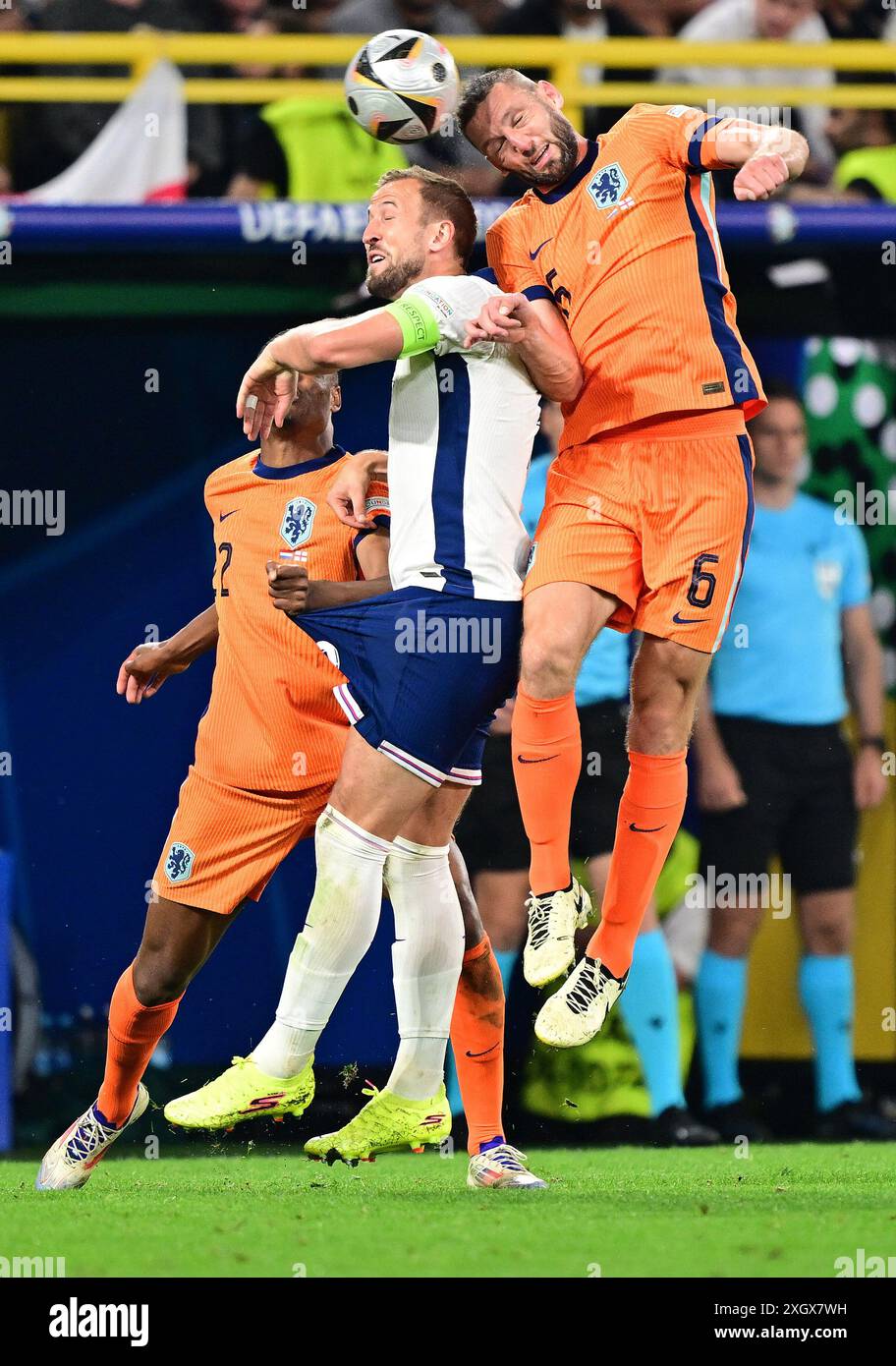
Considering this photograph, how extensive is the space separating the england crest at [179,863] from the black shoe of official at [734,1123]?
2.52 meters

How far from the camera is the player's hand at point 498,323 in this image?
4.42 meters

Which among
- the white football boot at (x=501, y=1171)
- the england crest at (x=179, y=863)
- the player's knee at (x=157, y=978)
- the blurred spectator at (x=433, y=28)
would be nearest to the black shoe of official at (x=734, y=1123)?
the white football boot at (x=501, y=1171)

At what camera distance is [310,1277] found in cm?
384

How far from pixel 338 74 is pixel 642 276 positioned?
3441 millimetres

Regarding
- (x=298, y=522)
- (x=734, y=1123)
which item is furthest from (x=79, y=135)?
(x=734, y=1123)

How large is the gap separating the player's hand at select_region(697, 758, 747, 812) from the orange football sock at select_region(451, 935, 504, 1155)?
1.68m

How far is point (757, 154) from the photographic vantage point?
4.39m

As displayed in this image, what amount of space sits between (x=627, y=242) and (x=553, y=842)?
4.58 feet

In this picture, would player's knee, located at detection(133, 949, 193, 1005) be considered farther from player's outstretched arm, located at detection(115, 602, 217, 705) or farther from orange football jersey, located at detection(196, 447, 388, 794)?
player's outstretched arm, located at detection(115, 602, 217, 705)

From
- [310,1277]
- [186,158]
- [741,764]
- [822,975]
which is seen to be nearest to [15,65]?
[186,158]

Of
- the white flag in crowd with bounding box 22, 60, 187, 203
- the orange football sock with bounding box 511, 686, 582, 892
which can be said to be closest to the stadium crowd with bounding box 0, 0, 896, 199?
the white flag in crowd with bounding box 22, 60, 187, 203

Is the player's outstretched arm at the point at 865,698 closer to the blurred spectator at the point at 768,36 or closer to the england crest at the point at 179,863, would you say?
the blurred spectator at the point at 768,36

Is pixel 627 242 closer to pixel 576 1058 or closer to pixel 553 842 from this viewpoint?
pixel 553 842

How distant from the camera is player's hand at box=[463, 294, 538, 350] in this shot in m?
4.42
